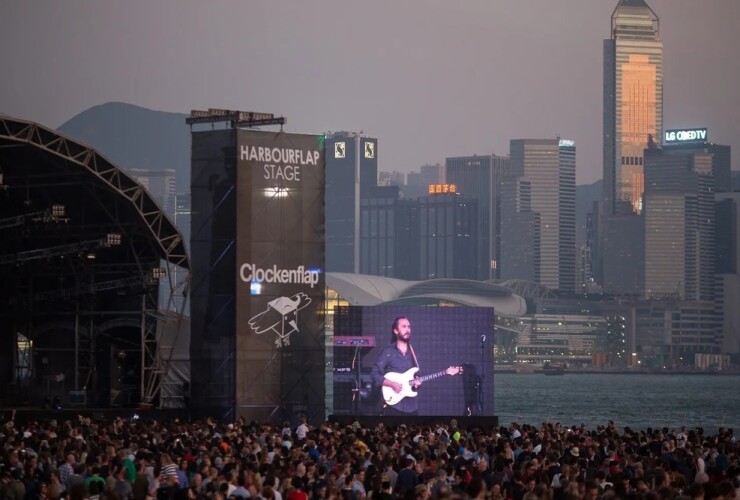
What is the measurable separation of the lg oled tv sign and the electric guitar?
21.4 feet

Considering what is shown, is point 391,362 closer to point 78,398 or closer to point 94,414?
point 78,398

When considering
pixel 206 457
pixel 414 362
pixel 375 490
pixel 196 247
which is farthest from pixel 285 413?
pixel 375 490

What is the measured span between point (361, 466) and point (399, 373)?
30.7m

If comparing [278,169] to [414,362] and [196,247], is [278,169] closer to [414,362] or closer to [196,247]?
[196,247]

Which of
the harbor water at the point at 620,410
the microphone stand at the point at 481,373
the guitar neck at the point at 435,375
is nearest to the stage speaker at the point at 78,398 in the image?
the guitar neck at the point at 435,375

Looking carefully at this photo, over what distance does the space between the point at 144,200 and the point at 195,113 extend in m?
3.15

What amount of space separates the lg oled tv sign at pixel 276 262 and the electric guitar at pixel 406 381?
654 centimetres

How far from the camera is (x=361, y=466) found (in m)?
21.6

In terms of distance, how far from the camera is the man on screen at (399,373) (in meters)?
51.5

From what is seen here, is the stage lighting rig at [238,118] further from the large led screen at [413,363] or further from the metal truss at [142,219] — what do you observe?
the large led screen at [413,363]

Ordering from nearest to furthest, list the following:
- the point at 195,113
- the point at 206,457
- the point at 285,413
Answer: the point at 206,457 → the point at 285,413 → the point at 195,113

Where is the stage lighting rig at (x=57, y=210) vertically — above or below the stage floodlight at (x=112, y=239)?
above

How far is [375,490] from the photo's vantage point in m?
18.2

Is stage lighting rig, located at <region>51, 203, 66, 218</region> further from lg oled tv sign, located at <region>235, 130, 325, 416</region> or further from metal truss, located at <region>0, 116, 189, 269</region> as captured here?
lg oled tv sign, located at <region>235, 130, 325, 416</region>
